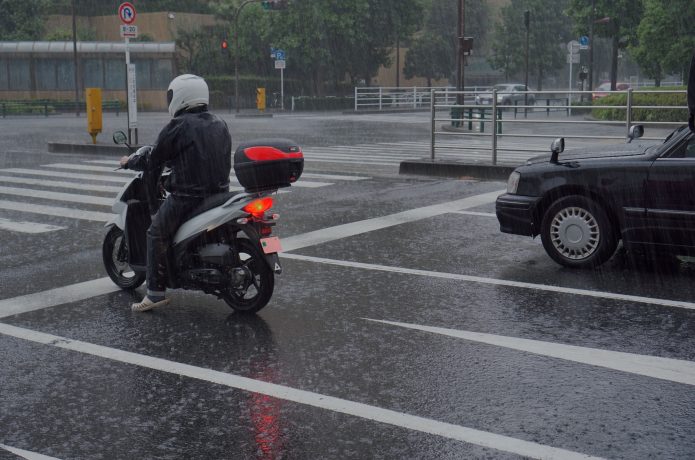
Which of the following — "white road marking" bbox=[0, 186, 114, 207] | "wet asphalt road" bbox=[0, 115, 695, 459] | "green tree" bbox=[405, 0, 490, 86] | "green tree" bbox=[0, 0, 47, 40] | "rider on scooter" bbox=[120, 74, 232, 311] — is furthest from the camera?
"green tree" bbox=[405, 0, 490, 86]

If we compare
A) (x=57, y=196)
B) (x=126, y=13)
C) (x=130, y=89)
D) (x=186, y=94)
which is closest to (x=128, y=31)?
(x=126, y=13)

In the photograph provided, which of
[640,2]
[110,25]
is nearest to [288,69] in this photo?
[110,25]

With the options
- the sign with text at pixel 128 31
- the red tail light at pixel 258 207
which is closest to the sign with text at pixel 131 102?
the sign with text at pixel 128 31

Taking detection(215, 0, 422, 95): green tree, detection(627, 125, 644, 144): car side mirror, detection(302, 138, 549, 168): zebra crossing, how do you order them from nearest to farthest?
detection(627, 125, 644, 144): car side mirror → detection(302, 138, 549, 168): zebra crossing → detection(215, 0, 422, 95): green tree

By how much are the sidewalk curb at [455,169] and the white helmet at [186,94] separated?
9.53m

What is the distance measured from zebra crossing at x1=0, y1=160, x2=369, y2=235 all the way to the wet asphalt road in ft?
7.39

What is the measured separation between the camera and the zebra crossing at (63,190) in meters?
11.4

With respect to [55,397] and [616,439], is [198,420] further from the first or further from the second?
[616,439]

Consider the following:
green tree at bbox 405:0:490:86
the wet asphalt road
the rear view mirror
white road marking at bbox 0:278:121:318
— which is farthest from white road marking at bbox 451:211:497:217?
green tree at bbox 405:0:490:86

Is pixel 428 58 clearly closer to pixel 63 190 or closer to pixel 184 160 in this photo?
pixel 63 190

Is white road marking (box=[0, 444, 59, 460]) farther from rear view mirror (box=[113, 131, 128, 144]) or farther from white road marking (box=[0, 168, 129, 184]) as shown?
white road marking (box=[0, 168, 129, 184])

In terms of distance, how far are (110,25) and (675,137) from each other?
6589 centimetres

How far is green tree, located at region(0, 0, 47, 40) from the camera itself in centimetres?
6022

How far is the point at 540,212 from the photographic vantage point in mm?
8336
